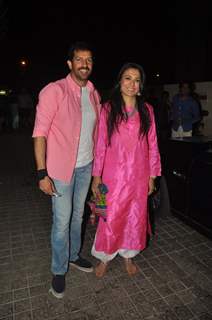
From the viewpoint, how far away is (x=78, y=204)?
8.48 feet

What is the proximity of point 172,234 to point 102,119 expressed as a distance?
1.95m

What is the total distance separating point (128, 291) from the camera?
2.47 meters

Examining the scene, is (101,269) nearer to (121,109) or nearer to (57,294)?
(57,294)

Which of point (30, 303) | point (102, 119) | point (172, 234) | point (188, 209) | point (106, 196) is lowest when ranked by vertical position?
point (30, 303)

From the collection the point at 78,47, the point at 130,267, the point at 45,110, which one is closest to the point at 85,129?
the point at 45,110

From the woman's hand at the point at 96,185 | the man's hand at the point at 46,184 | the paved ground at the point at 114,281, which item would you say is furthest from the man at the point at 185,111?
the man's hand at the point at 46,184

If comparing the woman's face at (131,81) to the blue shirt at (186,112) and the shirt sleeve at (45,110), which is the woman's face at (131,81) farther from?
the blue shirt at (186,112)

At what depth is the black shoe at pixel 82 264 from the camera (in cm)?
277

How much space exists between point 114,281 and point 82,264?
15.3 inches

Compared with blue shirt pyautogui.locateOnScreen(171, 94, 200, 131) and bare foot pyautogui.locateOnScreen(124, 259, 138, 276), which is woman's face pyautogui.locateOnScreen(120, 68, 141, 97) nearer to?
bare foot pyautogui.locateOnScreen(124, 259, 138, 276)

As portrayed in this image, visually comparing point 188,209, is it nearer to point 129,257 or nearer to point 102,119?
point 129,257

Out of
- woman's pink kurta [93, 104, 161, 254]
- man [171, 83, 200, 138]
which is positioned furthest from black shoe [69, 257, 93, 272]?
man [171, 83, 200, 138]

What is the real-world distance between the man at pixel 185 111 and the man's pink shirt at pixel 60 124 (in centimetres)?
479

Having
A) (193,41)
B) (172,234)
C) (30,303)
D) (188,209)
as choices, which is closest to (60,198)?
(30,303)
